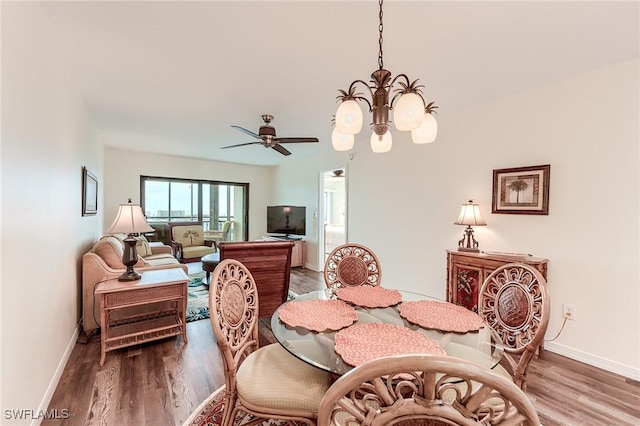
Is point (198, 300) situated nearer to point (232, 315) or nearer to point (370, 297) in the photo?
point (232, 315)

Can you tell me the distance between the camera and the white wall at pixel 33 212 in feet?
4.14

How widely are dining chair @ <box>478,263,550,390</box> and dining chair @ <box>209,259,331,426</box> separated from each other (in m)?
0.96

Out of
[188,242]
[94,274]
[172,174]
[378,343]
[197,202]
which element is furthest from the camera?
[197,202]

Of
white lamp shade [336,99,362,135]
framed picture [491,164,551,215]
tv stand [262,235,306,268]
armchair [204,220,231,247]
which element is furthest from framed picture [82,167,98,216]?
framed picture [491,164,551,215]

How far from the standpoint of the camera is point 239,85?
263 cm

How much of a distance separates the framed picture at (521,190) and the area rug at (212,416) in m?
2.80

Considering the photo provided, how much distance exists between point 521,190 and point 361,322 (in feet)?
7.57

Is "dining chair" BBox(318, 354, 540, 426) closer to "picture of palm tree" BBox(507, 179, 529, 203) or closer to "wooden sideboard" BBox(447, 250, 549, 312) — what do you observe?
"wooden sideboard" BBox(447, 250, 549, 312)

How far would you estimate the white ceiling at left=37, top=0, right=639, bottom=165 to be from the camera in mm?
1643

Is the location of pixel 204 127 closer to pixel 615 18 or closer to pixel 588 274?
pixel 615 18

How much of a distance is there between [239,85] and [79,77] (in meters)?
1.43

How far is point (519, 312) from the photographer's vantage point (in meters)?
1.56

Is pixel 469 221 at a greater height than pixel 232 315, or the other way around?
pixel 469 221

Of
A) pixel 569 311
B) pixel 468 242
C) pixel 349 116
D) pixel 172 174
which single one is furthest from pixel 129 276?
pixel 172 174
